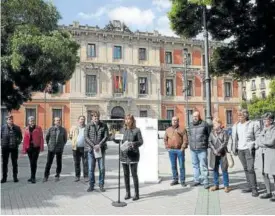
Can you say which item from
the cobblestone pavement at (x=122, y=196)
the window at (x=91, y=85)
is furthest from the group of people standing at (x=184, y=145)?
the window at (x=91, y=85)

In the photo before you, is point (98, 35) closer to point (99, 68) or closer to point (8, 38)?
point (99, 68)

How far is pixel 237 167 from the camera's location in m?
12.9

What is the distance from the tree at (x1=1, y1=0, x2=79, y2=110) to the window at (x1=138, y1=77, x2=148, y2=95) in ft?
84.9

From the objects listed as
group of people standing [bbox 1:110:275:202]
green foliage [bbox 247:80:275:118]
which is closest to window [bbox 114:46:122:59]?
green foliage [bbox 247:80:275:118]

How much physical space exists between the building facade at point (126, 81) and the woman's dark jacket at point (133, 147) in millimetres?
34367

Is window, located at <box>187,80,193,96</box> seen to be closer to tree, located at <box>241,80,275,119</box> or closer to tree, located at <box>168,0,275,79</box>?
tree, located at <box>241,80,275,119</box>

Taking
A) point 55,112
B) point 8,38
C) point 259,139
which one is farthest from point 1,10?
point 55,112

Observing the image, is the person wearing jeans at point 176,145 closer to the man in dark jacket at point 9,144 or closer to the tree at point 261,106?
the man in dark jacket at point 9,144

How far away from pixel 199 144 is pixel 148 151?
1399 millimetres

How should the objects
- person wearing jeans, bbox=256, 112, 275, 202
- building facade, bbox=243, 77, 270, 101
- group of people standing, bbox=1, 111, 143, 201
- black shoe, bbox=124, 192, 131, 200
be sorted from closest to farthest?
1. person wearing jeans, bbox=256, 112, 275, 202
2. black shoe, bbox=124, 192, 131, 200
3. group of people standing, bbox=1, 111, 143, 201
4. building facade, bbox=243, 77, 270, 101

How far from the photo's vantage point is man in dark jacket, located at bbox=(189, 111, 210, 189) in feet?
29.6

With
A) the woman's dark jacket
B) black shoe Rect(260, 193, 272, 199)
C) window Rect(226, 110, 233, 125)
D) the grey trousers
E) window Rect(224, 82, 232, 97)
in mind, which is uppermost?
window Rect(224, 82, 232, 97)

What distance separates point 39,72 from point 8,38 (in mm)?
1976

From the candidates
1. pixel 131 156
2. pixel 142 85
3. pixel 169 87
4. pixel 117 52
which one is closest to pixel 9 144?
pixel 131 156
